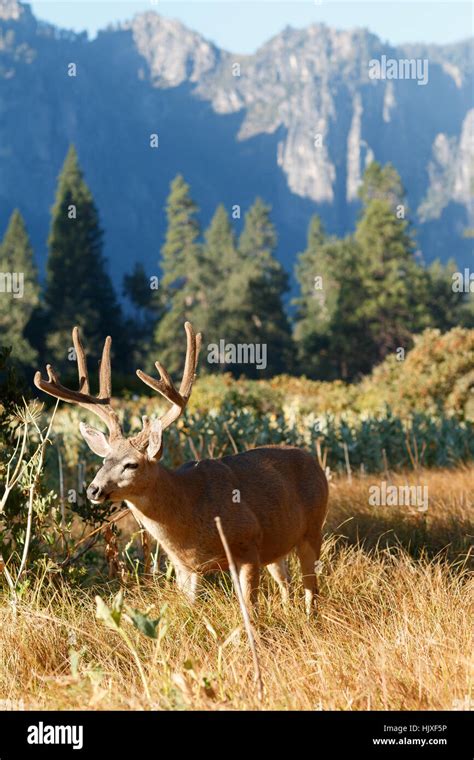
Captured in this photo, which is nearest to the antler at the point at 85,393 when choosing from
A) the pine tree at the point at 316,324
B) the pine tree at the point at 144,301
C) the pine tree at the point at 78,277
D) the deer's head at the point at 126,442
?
the deer's head at the point at 126,442

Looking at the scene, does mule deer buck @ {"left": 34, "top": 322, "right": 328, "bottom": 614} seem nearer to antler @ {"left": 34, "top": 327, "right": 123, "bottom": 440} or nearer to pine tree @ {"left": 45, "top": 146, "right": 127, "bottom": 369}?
antler @ {"left": 34, "top": 327, "right": 123, "bottom": 440}

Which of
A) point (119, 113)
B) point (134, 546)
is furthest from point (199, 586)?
point (119, 113)

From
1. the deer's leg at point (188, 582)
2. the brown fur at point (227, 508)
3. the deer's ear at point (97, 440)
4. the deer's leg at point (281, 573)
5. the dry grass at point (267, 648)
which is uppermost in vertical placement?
the deer's ear at point (97, 440)

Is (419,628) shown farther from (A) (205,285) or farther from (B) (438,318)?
(A) (205,285)

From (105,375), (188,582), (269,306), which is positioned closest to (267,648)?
(188,582)

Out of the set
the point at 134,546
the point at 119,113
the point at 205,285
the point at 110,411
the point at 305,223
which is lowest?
the point at 134,546

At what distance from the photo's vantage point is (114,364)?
171ft

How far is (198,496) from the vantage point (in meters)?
5.89

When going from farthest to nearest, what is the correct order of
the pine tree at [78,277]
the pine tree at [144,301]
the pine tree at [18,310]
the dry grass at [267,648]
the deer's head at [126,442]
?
the pine tree at [144,301], the pine tree at [78,277], the pine tree at [18,310], the deer's head at [126,442], the dry grass at [267,648]

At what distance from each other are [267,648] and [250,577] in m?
0.58

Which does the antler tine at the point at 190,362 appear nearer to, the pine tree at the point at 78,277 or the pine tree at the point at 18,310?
the pine tree at the point at 18,310

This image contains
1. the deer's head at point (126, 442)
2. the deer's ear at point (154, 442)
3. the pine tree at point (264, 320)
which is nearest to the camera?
the deer's head at point (126, 442)

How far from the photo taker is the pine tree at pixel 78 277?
51438mm
